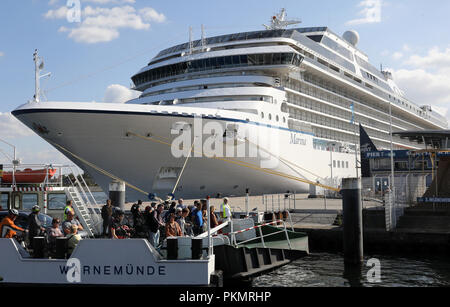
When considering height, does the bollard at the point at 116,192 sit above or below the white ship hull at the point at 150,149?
below

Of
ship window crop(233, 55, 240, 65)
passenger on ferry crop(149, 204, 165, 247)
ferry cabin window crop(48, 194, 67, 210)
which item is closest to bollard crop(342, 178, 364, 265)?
passenger on ferry crop(149, 204, 165, 247)

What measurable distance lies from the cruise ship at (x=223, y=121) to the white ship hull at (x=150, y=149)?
5 cm

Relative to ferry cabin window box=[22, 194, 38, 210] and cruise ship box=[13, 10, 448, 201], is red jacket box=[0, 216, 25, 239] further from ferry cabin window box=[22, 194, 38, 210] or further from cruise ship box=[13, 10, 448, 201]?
cruise ship box=[13, 10, 448, 201]

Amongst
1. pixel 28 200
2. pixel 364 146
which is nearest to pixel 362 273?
pixel 28 200

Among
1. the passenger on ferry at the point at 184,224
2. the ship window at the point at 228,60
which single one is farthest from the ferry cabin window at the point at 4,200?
the ship window at the point at 228,60

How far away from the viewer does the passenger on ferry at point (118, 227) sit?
8.96m

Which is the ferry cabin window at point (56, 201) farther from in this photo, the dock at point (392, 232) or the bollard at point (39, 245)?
the dock at point (392, 232)

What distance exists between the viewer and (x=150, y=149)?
19516 mm

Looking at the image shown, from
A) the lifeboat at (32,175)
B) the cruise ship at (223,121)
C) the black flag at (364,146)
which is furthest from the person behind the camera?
the black flag at (364,146)

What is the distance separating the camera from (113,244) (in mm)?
7871

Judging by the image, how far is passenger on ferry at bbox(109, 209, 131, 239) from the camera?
896cm

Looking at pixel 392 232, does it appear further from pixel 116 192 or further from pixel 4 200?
pixel 4 200

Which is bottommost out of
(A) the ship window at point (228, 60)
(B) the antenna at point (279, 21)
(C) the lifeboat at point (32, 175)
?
(C) the lifeboat at point (32, 175)
